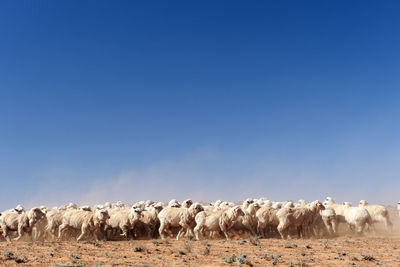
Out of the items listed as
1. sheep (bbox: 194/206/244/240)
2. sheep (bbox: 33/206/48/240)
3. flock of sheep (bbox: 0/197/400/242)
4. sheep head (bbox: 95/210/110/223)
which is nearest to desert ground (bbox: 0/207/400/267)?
sheep (bbox: 194/206/244/240)

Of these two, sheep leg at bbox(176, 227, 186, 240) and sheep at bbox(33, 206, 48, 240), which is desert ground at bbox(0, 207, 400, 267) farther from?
sheep at bbox(33, 206, 48, 240)

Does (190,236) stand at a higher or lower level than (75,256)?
higher

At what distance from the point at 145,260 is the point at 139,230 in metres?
8.65

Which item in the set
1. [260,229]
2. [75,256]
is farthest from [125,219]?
[260,229]

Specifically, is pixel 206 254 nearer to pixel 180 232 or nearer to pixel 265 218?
pixel 180 232

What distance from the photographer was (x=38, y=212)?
20.9 m

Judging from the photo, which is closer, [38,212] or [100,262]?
[100,262]

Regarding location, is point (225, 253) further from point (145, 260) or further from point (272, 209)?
point (272, 209)

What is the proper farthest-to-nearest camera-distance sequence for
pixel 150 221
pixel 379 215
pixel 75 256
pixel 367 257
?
pixel 379 215 < pixel 150 221 < pixel 367 257 < pixel 75 256

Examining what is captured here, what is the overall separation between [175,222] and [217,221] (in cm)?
239

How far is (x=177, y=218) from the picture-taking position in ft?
69.6

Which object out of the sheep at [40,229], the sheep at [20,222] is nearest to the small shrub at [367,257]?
the sheep at [20,222]

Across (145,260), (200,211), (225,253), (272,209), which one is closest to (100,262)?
(145,260)

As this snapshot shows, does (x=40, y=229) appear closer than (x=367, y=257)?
No
